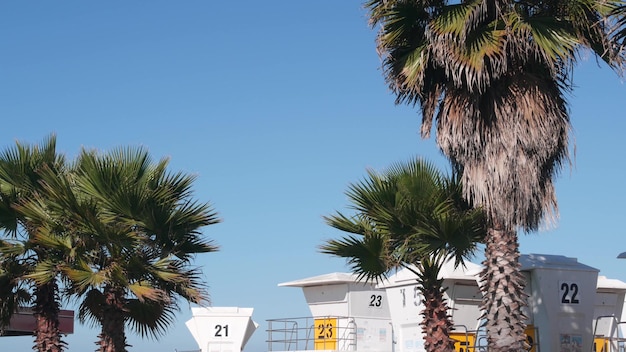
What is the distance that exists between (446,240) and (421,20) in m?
3.86

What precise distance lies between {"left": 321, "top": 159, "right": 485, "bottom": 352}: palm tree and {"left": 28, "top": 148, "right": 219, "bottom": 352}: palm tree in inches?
113

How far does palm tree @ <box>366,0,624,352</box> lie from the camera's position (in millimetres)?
15289

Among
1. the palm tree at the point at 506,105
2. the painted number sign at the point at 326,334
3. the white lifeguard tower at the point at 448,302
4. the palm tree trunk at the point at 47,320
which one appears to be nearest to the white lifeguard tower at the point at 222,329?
the painted number sign at the point at 326,334

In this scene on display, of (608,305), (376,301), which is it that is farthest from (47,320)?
(608,305)

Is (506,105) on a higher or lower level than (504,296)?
higher

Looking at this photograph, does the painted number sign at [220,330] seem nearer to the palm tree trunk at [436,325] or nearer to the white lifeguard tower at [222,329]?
the white lifeguard tower at [222,329]

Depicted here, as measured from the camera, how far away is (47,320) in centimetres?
1830

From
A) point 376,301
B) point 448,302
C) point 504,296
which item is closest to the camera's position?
point 504,296

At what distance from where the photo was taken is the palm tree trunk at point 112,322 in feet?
57.3

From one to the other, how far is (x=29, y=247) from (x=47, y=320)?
1482 millimetres

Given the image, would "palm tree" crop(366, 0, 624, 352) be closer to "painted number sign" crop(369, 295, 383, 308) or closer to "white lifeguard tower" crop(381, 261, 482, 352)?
"white lifeguard tower" crop(381, 261, 482, 352)

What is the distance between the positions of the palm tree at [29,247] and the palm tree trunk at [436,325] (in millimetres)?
6845

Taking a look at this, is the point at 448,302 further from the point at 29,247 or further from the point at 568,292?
the point at 29,247

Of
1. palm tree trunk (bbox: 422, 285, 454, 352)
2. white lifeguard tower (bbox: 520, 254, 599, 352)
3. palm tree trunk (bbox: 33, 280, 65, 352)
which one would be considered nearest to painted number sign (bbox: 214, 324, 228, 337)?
palm tree trunk (bbox: 33, 280, 65, 352)
